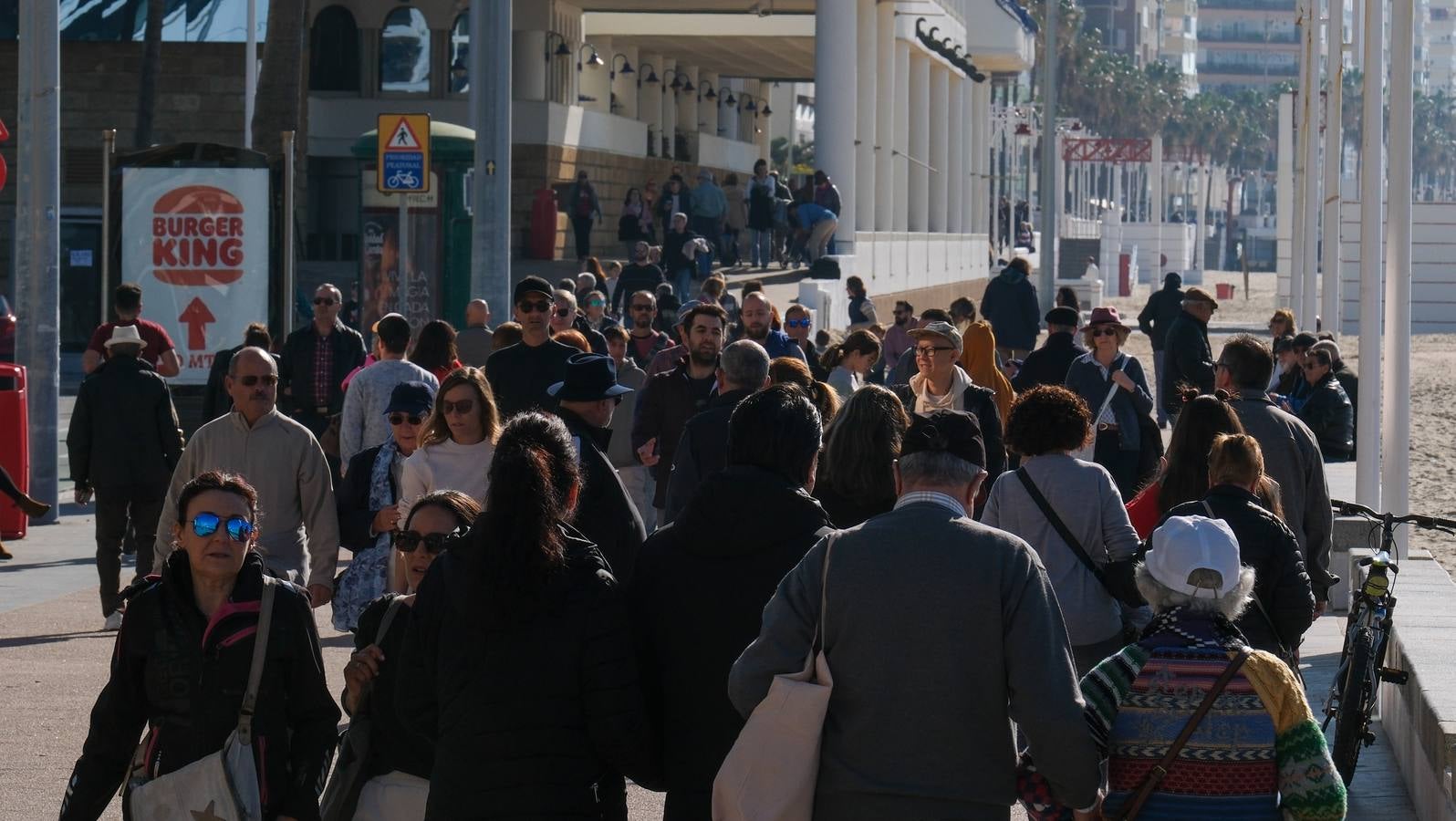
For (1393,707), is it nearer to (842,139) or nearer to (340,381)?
(340,381)

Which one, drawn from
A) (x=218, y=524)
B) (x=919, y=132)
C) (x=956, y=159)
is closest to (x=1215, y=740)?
(x=218, y=524)

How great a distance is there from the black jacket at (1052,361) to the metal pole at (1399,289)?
7.35 feet

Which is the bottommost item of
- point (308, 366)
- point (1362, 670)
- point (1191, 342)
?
point (1362, 670)

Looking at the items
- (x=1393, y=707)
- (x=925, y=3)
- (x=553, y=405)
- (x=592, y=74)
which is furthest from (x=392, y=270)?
(x=925, y=3)

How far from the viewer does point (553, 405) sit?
403 inches

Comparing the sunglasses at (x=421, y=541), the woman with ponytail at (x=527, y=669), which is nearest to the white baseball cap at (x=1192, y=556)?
the woman with ponytail at (x=527, y=669)

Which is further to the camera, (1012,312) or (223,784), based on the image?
(1012,312)

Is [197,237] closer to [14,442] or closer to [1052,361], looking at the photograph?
[14,442]

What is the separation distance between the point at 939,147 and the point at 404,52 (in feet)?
Answer: 77.9

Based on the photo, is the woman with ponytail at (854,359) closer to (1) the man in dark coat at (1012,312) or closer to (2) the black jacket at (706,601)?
(2) the black jacket at (706,601)

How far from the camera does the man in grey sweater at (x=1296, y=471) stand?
7809 millimetres

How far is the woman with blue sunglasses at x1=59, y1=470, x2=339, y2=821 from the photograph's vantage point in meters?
4.73

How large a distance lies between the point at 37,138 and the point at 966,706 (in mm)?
13476

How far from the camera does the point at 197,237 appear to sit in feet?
58.6
